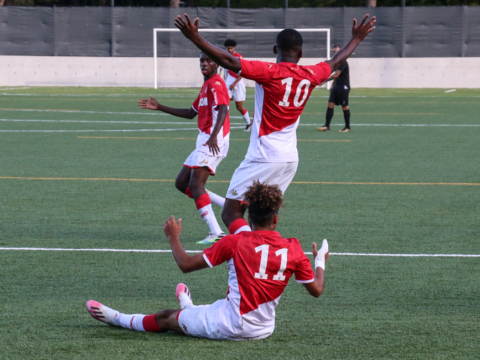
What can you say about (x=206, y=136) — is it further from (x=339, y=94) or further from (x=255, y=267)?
(x=339, y=94)

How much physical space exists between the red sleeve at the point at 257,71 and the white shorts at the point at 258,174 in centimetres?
71

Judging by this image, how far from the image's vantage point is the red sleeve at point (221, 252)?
4.57 m

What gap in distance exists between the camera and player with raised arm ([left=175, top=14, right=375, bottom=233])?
6.06 meters

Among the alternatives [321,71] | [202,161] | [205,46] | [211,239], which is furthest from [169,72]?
[205,46]

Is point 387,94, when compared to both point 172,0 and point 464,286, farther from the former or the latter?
point 464,286

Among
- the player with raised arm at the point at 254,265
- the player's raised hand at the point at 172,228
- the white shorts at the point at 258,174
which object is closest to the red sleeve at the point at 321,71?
the white shorts at the point at 258,174

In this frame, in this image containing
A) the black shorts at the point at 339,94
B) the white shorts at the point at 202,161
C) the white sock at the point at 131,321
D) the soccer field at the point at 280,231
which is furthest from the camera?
the black shorts at the point at 339,94

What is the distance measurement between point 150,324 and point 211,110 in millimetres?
3739

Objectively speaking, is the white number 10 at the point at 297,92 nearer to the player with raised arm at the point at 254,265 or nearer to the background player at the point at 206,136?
the player with raised arm at the point at 254,265

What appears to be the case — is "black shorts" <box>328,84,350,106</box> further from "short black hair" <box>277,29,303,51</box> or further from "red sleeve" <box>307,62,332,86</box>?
"short black hair" <box>277,29,303,51</box>

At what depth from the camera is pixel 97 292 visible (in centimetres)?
609

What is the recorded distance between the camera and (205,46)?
5.27 metres

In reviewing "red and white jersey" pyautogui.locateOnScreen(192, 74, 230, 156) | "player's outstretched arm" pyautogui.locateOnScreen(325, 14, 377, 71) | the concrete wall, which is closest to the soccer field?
"red and white jersey" pyautogui.locateOnScreen(192, 74, 230, 156)

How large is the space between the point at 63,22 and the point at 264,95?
3411 centimetres
